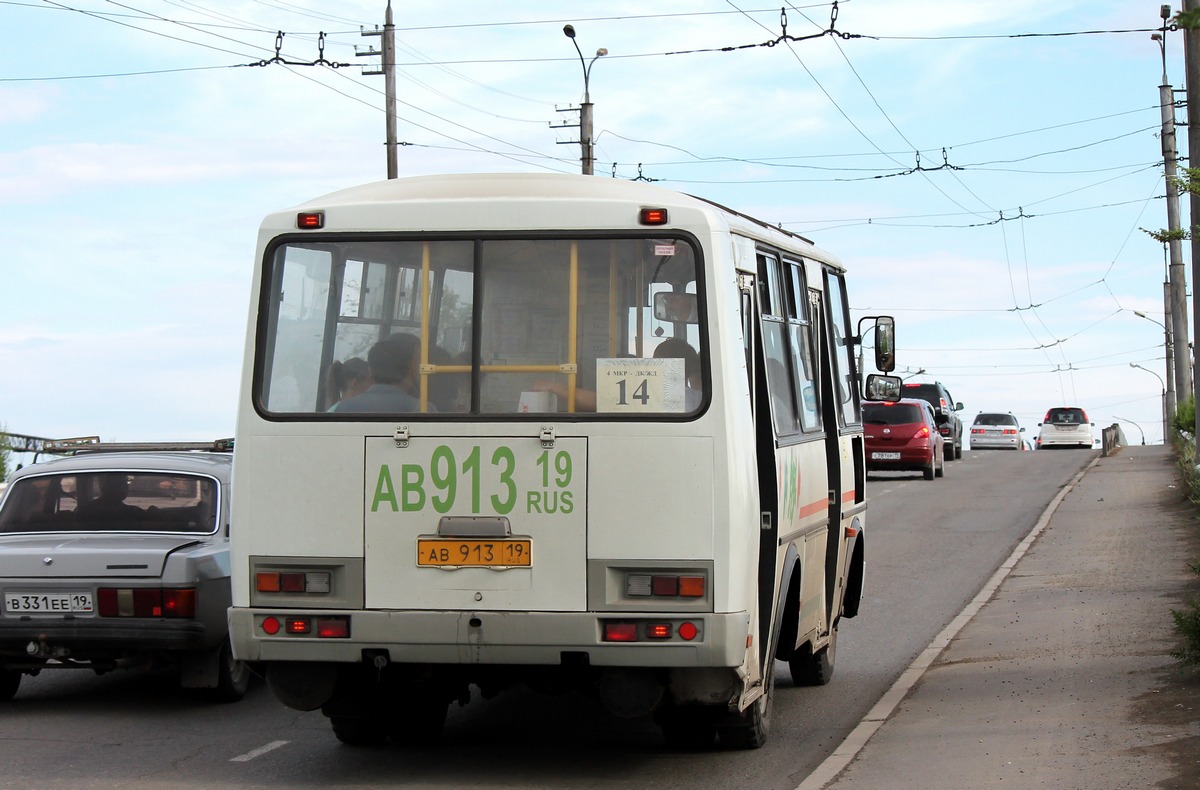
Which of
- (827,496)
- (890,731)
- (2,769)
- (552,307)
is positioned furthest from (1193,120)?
(2,769)

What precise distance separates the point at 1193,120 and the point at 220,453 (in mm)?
13090

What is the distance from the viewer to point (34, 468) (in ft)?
35.9

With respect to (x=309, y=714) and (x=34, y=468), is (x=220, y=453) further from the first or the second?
(x=309, y=714)

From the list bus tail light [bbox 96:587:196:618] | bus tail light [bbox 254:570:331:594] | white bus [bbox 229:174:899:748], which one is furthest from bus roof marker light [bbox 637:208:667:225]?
bus tail light [bbox 96:587:196:618]

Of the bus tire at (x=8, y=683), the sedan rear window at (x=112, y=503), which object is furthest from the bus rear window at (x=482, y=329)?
the bus tire at (x=8, y=683)

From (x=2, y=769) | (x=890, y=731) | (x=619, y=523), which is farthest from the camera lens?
(x=890, y=731)

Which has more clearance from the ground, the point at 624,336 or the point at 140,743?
the point at 624,336

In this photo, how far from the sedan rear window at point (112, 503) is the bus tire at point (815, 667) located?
403cm

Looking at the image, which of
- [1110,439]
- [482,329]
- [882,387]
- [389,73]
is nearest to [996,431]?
[1110,439]

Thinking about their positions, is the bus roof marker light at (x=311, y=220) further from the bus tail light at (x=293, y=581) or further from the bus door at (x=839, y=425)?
the bus door at (x=839, y=425)

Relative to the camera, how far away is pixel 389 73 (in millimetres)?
33781

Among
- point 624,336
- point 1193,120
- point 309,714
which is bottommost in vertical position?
point 309,714

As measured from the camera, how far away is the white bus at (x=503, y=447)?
7.60m

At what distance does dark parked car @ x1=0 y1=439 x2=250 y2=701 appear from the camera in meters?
9.59
